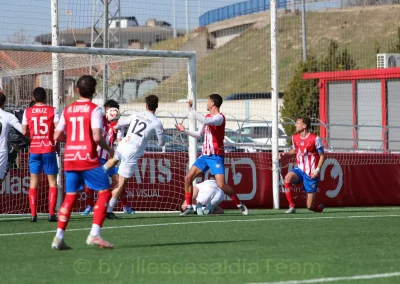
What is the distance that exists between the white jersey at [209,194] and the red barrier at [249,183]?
2.20 metres

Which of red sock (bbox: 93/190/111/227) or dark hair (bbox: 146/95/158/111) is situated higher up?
dark hair (bbox: 146/95/158/111)

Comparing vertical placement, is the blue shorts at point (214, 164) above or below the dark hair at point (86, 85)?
below

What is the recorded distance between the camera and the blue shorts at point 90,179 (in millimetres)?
10125

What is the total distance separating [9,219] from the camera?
15625 millimetres

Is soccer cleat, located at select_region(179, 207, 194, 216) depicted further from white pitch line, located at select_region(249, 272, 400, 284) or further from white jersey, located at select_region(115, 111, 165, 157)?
white pitch line, located at select_region(249, 272, 400, 284)

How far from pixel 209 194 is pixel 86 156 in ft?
22.0

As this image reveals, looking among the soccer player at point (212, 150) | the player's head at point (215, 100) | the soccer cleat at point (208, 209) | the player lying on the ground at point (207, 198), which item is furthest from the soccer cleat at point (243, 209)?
the player's head at point (215, 100)

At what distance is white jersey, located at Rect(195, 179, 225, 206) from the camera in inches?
655

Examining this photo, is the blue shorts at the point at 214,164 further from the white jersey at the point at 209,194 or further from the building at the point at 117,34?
the building at the point at 117,34

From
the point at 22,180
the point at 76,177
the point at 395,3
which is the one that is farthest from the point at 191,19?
the point at 395,3

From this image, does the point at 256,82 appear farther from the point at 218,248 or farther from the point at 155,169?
the point at 218,248

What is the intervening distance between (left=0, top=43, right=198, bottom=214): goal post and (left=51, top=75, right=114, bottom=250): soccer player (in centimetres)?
618

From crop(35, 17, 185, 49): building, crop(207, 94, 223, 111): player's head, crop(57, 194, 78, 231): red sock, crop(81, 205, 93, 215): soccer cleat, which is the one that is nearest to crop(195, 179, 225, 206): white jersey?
crop(207, 94, 223, 111): player's head

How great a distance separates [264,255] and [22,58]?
11.1m
